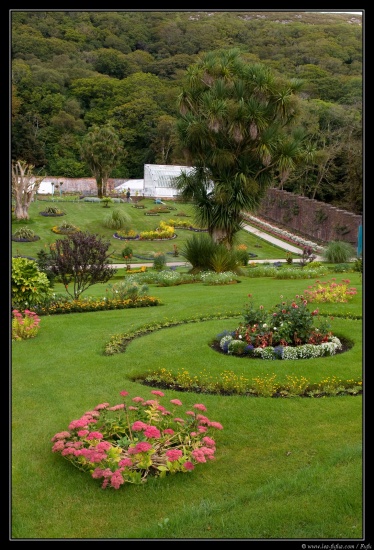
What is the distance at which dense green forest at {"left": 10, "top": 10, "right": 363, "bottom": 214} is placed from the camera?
24625 mm

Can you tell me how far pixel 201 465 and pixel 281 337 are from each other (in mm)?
3488

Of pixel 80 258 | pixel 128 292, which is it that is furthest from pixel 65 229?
pixel 80 258

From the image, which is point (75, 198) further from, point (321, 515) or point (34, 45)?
point (321, 515)

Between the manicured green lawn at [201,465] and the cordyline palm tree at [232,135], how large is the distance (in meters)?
12.8

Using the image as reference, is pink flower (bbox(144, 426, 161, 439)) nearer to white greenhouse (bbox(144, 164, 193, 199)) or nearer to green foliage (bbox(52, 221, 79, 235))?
green foliage (bbox(52, 221, 79, 235))

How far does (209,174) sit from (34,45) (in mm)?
20311

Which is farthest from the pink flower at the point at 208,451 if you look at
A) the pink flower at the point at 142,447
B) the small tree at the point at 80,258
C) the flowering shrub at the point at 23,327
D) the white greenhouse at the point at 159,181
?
the white greenhouse at the point at 159,181

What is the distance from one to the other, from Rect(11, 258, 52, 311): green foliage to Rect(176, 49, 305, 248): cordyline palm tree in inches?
443

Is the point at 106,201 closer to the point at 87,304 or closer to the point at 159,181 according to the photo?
the point at 159,181

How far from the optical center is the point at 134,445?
4645 millimetres

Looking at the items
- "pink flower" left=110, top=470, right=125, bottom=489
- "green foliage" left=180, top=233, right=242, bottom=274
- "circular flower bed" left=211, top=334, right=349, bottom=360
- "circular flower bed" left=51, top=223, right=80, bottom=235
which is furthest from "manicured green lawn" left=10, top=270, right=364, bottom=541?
"circular flower bed" left=51, top=223, right=80, bottom=235

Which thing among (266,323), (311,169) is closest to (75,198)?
(311,169)

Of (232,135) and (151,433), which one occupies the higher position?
(232,135)

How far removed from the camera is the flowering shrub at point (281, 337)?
7617 millimetres
